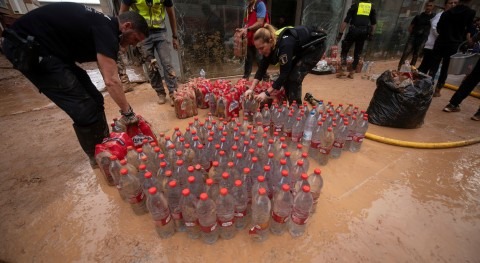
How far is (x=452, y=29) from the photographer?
3820 mm

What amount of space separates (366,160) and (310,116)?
0.84 metres

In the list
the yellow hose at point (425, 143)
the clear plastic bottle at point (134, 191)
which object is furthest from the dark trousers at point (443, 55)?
the clear plastic bottle at point (134, 191)

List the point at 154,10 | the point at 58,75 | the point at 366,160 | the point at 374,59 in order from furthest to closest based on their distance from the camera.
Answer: the point at 374,59, the point at 154,10, the point at 366,160, the point at 58,75

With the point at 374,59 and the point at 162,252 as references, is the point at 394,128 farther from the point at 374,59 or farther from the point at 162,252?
the point at 374,59

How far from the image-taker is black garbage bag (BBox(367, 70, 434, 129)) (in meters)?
2.90

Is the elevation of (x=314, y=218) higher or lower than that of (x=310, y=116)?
lower

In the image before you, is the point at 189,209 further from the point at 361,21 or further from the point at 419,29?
the point at 419,29

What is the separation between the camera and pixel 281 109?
2801 millimetres

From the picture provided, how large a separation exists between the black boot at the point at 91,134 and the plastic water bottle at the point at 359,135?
9.60ft

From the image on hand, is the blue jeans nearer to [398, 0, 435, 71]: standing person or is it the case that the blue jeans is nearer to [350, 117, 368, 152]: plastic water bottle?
[350, 117, 368, 152]: plastic water bottle

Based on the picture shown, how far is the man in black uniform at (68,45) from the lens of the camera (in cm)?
179

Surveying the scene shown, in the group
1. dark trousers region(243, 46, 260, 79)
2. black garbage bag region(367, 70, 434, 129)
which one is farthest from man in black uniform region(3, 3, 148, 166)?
black garbage bag region(367, 70, 434, 129)

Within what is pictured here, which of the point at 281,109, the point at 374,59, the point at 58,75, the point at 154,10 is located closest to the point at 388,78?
the point at 281,109

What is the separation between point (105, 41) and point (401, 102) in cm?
368
